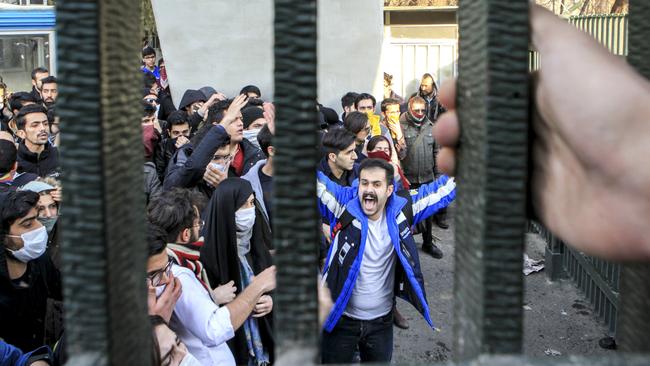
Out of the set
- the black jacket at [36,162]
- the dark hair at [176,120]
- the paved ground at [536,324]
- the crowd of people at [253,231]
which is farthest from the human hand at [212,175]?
the dark hair at [176,120]

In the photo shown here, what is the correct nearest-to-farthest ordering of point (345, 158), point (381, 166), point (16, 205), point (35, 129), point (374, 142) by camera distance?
point (16, 205) → point (381, 166) → point (35, 129) → point (345, 158) → point (374, 142)

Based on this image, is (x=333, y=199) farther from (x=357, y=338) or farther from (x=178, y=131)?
(x=178, y=131)

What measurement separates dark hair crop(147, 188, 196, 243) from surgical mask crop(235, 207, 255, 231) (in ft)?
1.42

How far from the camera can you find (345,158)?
717 centimetres

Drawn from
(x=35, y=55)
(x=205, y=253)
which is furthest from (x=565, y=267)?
(x=35, y=55)

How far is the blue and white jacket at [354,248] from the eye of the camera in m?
5.32

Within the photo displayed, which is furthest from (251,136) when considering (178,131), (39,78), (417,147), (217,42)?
(39,78)

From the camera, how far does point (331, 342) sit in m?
5.45

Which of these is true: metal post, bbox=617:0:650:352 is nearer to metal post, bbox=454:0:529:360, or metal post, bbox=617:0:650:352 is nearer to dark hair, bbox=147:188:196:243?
metal post, bbox=454:0:529:360

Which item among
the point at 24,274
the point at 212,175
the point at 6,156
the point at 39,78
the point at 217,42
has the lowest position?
the point at 24,274

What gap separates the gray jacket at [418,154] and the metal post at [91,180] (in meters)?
8.92

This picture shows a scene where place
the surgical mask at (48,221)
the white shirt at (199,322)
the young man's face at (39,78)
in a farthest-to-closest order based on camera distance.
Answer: the young man's face at (39,78) → the surgical mask at (48,221) → the white shirt at (199,322)

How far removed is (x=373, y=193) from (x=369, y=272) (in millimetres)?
599

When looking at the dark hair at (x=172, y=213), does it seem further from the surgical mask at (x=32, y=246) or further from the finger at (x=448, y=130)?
the finger at (x=448, y=130)
